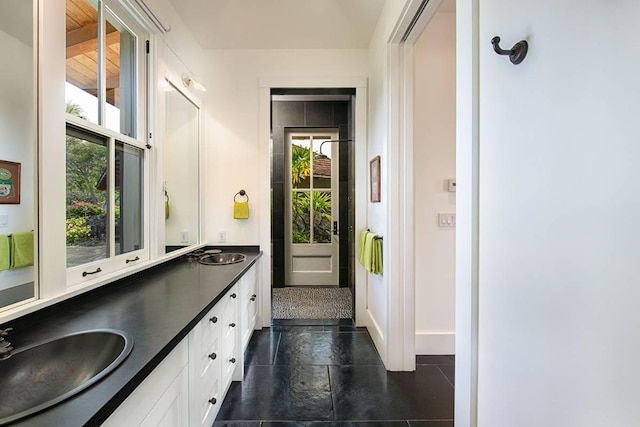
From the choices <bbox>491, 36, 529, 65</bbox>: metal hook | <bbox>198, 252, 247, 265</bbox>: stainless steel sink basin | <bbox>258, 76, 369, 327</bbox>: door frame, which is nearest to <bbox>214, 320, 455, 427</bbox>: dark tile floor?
<bbox>258, 76, 369, 327</bbox>: door frame

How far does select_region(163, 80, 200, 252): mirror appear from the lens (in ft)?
7.16

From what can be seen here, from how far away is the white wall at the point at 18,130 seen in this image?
3.42ft

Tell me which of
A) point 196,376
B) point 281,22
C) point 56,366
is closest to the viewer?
point 56,366

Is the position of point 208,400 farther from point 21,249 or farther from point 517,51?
point 517,51

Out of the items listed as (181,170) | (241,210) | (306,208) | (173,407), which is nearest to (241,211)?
(241,210)

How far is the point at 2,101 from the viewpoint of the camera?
104cm

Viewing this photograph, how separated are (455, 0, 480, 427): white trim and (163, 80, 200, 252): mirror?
6.42ft

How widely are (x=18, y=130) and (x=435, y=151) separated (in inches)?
96.0

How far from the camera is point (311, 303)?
3617 mm

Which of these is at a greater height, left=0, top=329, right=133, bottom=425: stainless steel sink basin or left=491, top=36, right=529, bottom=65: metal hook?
left=491, top=36, right=529, bottom=65: metal hook

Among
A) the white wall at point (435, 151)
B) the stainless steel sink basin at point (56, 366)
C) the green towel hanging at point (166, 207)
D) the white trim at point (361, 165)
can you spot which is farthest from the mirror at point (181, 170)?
the white wall at point (435, 151)

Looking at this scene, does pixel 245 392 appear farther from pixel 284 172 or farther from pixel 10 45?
pixel 284 172

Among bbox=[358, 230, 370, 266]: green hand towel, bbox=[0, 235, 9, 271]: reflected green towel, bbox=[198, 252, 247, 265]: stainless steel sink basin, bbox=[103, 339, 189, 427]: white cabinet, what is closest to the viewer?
bbox=[103, 339, 189, 427]: white cabinet

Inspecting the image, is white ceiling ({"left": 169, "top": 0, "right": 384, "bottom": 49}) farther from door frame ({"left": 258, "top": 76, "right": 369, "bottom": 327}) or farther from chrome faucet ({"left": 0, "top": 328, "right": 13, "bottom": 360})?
chrome faucet ({"left": 0, "top": 328, "right": 13, "bottom": 360})
